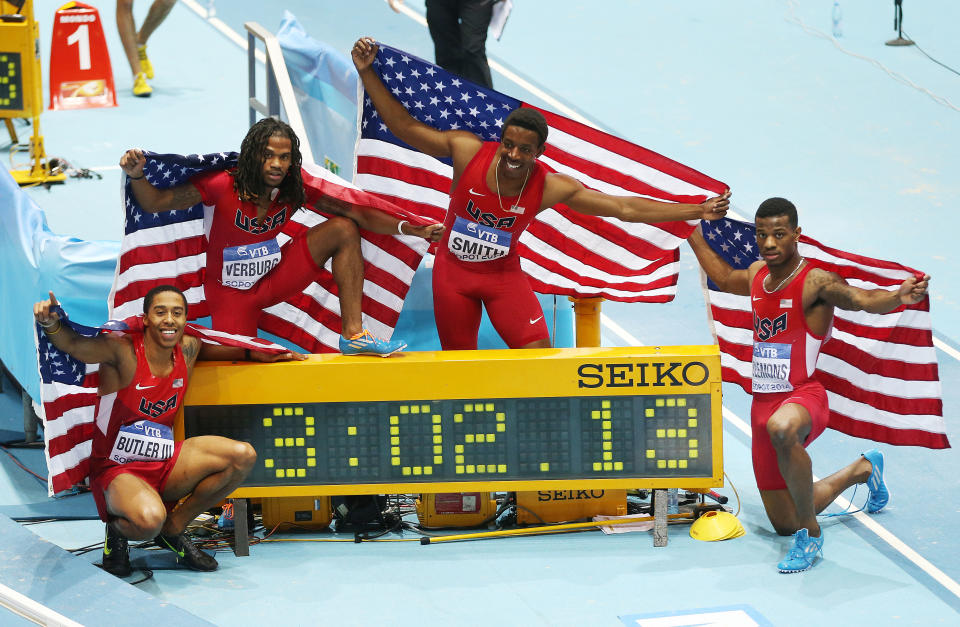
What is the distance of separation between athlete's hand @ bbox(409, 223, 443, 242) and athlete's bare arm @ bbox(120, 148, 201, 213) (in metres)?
1.14

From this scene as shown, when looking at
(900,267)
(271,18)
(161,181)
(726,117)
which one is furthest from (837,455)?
(271,18)

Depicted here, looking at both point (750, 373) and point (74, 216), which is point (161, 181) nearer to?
point (750, 373)

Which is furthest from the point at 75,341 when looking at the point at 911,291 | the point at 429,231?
the point at 911,291

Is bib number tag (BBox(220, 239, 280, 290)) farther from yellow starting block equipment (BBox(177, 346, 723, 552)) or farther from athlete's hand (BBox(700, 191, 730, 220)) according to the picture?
athlete's hand (BBox(700, 191, 730, 220))

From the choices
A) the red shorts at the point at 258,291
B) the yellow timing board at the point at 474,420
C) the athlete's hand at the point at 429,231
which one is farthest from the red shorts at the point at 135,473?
the athlete's hand at the point at 429,231

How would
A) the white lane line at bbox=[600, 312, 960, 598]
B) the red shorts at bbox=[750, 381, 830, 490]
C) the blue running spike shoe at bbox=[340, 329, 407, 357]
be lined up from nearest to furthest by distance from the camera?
the white lane line at bbox=[600, 312, 960, 598]
the blue running spike shoe at bbox=[340, 329, 407, 357]
the red shorts at bbox=[750, 381, 830, 490]

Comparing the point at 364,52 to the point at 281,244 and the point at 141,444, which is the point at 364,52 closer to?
the point at 281,244

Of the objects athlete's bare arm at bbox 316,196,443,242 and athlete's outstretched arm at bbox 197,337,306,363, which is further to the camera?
athlete's bare arm at bbox 316,196,443,242

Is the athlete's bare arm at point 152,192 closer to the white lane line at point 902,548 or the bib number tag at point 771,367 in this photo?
the bib number tag at point 771,367

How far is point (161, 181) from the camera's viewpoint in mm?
6977

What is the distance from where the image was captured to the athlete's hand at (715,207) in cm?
717

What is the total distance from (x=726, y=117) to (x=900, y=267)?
7.25 m

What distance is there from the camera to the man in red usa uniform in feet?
22.3

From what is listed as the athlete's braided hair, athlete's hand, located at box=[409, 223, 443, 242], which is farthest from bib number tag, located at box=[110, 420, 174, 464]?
athlete's hand, located at box=[409, 223, 443, 242]
